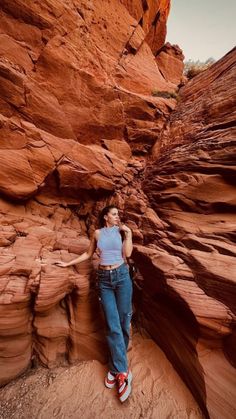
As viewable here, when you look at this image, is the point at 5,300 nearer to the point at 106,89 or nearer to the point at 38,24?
the point at 106,89

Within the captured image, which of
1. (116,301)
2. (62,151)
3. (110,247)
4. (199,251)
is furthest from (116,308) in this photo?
(62,151)

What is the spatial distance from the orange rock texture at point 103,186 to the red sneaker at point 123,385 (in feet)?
2.69

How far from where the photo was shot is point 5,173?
5.34 m

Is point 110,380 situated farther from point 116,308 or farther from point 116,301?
point 116,301

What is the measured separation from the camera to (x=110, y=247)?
4418 millimetres

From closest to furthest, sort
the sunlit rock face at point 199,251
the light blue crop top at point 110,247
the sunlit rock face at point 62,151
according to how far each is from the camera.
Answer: the sunlit rock face at point 199,251
the light blue crop top at point 110,247
the sunlit rock face at point 62,151

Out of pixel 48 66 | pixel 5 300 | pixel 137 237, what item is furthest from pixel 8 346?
pixel 48 66

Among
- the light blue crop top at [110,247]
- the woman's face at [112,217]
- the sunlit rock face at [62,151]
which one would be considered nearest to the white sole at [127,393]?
the sunlit rock face at [62,151]

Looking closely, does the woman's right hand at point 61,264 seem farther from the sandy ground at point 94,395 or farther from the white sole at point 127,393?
the white sole at point 127,393

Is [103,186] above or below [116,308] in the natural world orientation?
above

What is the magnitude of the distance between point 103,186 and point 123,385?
5320 mm

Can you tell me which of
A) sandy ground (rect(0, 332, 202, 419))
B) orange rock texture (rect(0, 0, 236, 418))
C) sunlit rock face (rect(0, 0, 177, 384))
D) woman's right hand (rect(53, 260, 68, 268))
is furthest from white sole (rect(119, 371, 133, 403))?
woman's right hand (rect(53, 260, 68, 268))

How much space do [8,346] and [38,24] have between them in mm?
8943

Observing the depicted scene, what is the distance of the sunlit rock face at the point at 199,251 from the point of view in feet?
12.2
